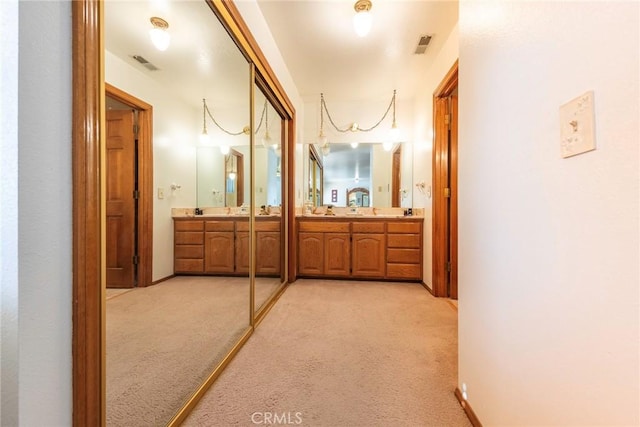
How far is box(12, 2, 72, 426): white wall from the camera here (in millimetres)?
535

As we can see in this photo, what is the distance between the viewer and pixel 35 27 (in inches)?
21.7

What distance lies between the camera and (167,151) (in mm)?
1701

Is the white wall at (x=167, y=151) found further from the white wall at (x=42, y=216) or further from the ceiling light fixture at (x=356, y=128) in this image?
the ceiling light fixture at (x=356, y=128)

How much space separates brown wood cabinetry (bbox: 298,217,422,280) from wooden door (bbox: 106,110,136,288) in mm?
2155

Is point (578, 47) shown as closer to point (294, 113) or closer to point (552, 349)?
point (552, 349)

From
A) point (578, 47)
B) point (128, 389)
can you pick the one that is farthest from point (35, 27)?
point (128, 389)

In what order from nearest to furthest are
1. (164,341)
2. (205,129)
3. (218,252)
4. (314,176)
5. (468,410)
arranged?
(468,410) < (164,341) < (205,129) < (218,252) < (314,176)

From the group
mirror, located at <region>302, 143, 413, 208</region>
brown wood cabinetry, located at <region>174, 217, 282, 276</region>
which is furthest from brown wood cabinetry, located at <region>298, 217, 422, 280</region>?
brown wood cabinetry, located at <region>174, 217, 282, 276</region>

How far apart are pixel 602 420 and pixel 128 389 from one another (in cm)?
154

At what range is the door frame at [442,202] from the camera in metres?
2.63

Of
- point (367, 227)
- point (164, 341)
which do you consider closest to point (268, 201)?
point (367, 227)

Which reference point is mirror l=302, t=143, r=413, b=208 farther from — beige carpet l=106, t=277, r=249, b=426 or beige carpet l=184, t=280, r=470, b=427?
beige carpet l=106, t=277, r=249, b=426

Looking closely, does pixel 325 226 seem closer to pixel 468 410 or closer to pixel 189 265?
pixel 189 265

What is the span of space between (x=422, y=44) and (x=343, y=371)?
2.77 meters
